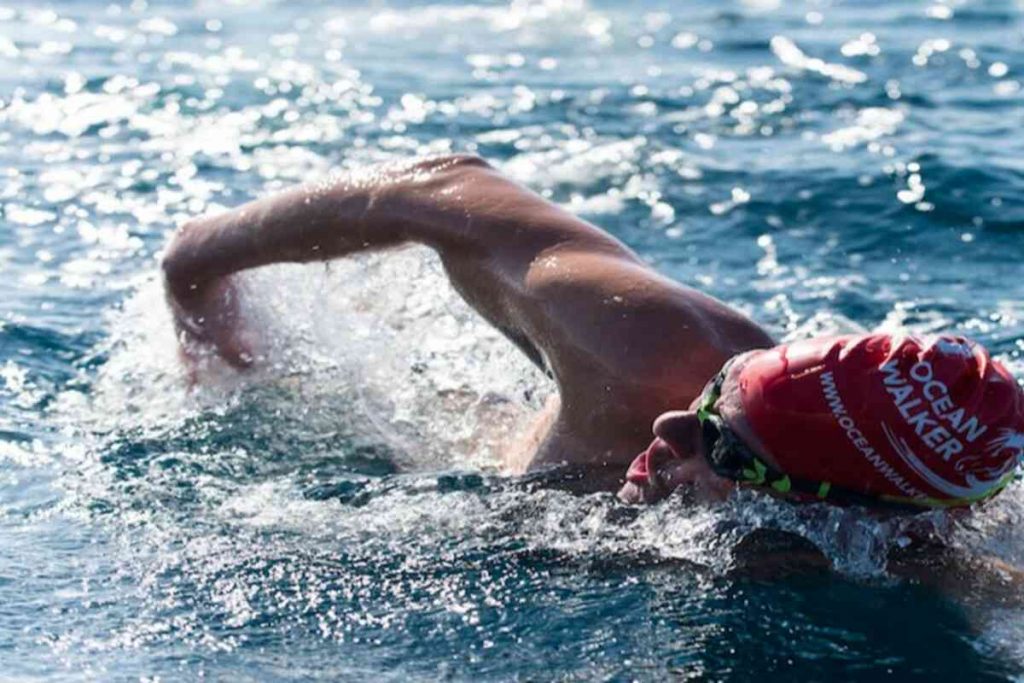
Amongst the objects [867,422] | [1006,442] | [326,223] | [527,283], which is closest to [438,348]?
[326,223]

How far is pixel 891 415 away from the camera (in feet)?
11.9

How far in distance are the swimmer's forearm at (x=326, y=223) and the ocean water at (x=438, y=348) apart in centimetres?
16

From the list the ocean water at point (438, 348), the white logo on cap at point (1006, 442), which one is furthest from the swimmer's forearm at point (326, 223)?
the white logo on cap at point (1006, 442)

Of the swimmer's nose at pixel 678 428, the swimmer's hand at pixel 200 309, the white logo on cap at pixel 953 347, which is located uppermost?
the white logo on cap at pixel 953 347

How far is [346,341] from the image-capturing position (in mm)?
5832

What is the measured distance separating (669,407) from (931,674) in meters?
0.88

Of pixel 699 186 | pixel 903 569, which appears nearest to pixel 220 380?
pixel 903 569

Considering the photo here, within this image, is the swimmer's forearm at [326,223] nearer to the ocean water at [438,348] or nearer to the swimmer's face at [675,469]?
the ocean water at [438,348]

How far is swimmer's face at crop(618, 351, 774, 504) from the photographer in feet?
12.5

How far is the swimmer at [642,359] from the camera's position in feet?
11.9

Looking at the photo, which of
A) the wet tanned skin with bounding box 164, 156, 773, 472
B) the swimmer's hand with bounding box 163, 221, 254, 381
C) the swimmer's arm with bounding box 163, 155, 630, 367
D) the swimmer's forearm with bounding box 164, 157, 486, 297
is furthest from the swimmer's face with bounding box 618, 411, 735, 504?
the swimmer's hand with bounding box 163, 221, 254, 381

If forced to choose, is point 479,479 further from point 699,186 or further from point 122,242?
point 699,186

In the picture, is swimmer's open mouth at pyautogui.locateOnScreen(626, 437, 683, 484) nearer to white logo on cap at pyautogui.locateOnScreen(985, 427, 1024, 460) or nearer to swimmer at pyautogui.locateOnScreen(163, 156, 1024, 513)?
swimmer at pyautogui.locateOnScreen(163, 156, 1024, 513)

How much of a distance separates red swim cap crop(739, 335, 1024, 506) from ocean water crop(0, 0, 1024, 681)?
0.28 meters
